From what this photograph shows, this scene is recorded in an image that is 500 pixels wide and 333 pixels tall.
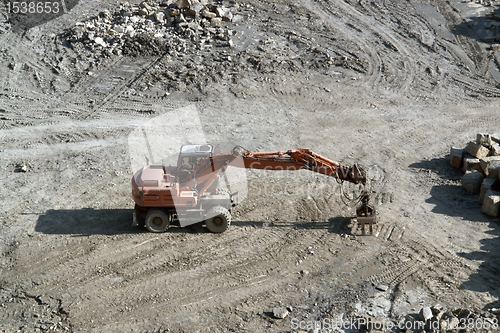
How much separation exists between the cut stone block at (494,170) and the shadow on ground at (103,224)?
4088 millimetres

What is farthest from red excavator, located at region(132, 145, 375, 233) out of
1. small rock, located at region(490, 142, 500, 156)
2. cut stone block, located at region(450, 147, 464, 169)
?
small rock, located at region(490, 142, 500, 156)

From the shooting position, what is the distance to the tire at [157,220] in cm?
1250

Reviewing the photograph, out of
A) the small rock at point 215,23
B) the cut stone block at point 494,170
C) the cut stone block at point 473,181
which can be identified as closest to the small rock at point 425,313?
the cut stone block at point 494,170

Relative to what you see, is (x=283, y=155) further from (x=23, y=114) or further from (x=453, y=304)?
(x=23, y=114)

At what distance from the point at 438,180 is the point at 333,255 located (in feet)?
16.2

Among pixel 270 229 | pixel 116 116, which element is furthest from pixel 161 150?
pixel 270 229

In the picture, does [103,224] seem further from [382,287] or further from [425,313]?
[425,313]

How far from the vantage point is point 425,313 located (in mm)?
9961

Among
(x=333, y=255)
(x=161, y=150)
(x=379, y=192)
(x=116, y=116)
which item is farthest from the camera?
(x=116, y=116)

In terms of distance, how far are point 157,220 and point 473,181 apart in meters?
8.65

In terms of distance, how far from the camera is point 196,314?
10422mm

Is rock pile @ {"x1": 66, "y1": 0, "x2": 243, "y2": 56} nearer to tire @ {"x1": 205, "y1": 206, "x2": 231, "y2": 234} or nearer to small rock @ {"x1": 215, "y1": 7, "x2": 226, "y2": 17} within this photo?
small rock @ {"x1": 215, "y1": 7, "x2": 226, "y2": 17}


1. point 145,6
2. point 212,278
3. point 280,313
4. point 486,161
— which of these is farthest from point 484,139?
point 145,6

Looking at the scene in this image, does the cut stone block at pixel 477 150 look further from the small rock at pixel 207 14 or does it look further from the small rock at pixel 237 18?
the small rock at pixel 207 14
